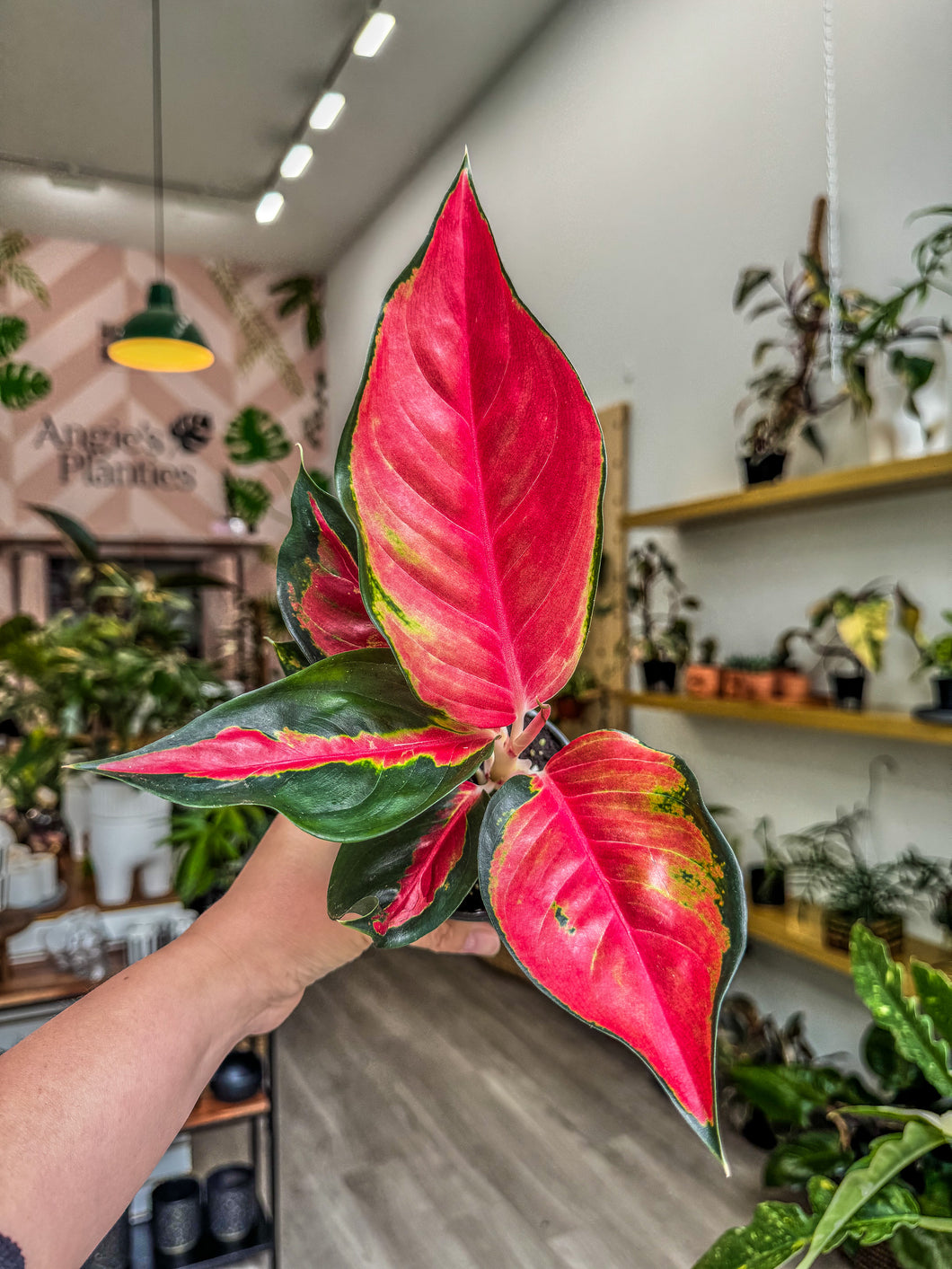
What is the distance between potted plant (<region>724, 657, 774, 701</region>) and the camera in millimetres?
2369

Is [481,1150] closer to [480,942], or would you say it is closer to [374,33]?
[480,942]

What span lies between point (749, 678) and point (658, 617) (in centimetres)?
67

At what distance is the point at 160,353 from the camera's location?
151 inches

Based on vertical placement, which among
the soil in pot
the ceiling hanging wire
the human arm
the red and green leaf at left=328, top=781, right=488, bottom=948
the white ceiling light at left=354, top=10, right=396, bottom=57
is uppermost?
the white ceiling light at left=354, top=10, right=396, bottom=57

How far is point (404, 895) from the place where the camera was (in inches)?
12.5

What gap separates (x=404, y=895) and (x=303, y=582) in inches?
5.0

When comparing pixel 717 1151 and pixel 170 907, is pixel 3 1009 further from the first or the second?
pixel 717 1151

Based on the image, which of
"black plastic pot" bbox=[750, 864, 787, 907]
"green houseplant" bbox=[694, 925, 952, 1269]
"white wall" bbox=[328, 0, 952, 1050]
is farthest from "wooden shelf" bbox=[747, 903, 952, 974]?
"green houseplant" bbox=[694, 925, 952, 1269]

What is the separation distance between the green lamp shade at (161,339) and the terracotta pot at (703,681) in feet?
8.11

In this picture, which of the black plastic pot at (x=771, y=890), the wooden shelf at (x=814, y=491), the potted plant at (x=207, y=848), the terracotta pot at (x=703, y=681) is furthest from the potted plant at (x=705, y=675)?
the potted plant at (x=207, y=848)

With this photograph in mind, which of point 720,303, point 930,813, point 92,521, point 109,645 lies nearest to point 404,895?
point 930,813

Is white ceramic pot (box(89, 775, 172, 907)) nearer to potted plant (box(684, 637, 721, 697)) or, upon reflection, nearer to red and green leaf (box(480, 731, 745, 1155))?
potted plant (box(684, 637, 721, 697))

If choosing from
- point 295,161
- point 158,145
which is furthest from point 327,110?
point 158,145

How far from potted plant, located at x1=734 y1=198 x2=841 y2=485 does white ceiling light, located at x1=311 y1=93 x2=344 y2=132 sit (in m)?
2.37
